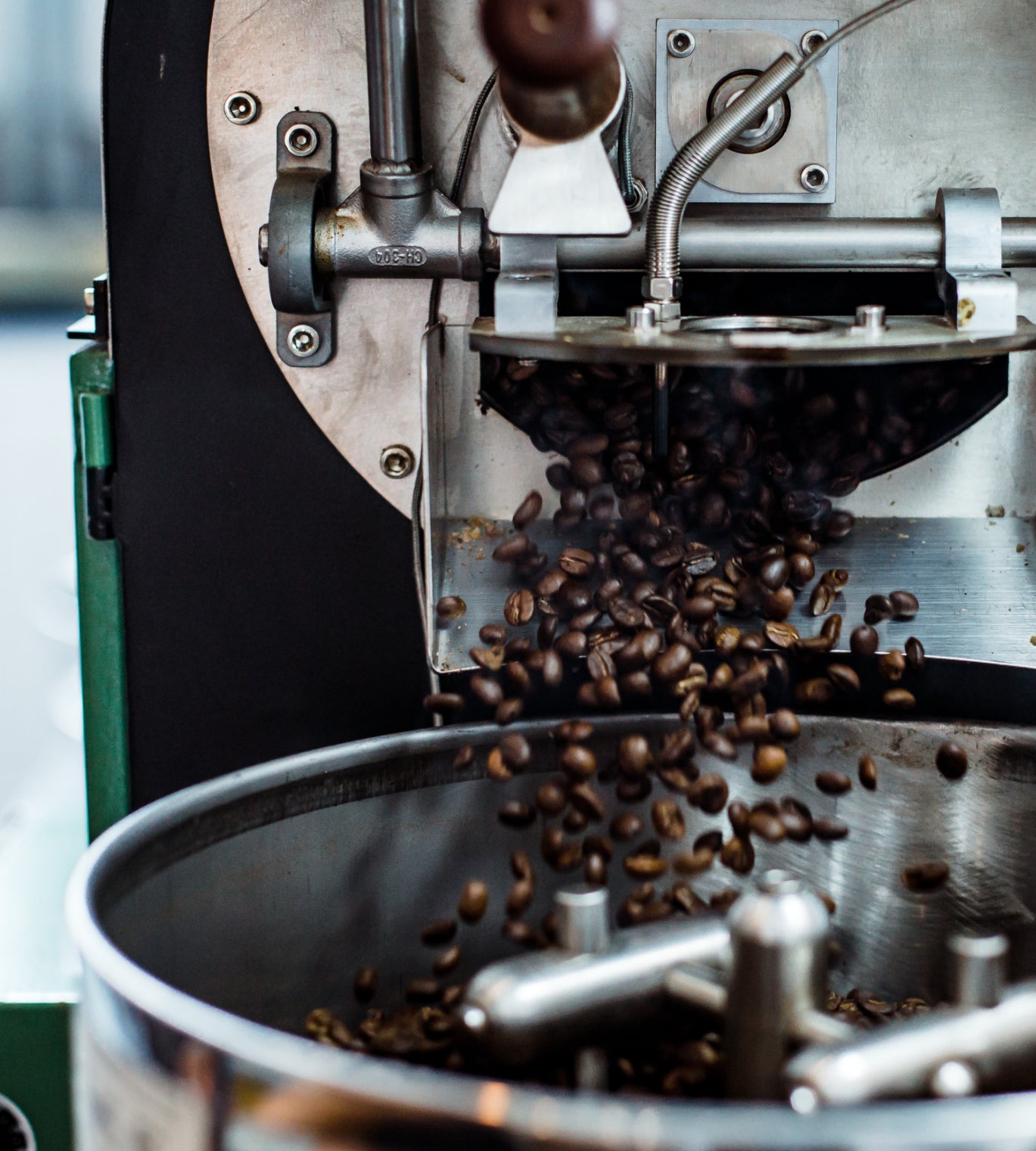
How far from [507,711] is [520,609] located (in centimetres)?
8

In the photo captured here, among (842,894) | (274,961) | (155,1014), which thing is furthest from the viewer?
(842,894)

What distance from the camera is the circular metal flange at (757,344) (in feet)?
2.15

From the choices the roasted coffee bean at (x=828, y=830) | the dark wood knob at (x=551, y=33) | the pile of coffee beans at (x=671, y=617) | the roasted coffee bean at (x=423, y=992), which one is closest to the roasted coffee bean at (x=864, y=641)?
the pile of coffee beans at (x=671, y=617)

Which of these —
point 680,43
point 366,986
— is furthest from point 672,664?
point 680,43

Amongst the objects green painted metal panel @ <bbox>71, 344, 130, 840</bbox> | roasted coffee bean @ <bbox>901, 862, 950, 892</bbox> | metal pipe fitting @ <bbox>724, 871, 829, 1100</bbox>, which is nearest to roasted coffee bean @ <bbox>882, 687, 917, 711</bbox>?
roasted coffee bean @ <bbox>901, 862, 950, 892</bbox>

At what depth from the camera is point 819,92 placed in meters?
0.85

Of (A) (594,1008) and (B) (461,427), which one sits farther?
(B) (461,427)

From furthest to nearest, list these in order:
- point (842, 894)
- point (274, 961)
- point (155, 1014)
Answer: point (842, 894)
point (274, 961)
point (155, 1014)

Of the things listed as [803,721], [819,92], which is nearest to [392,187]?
[819,92]

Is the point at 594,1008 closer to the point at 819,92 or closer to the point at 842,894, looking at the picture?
the point at 842,894

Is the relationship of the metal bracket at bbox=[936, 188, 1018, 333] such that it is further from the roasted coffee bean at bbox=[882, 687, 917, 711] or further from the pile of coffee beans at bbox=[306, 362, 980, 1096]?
the roasted coffee bean at bbox=[882, 687, 917, 711]

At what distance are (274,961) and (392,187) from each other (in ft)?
1.52

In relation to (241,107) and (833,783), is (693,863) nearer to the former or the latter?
(833,783)

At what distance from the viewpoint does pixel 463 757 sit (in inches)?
32.3
